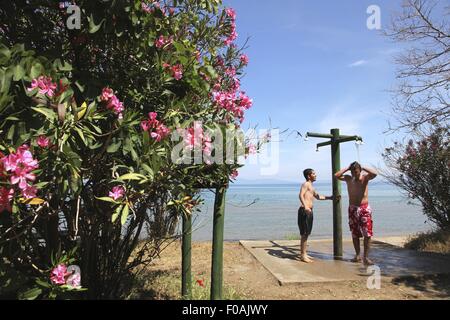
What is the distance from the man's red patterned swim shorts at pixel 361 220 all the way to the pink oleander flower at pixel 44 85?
525 cm

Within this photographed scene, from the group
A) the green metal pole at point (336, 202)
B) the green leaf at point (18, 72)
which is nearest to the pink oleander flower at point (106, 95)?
the green leaf at point (18, 72)

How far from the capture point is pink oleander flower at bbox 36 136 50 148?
189 centimetres

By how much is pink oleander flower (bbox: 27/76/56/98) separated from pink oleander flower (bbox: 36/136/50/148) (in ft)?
0.81

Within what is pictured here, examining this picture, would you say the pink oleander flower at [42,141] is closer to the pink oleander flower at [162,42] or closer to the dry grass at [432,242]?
the pink oleander flower at [162,42]

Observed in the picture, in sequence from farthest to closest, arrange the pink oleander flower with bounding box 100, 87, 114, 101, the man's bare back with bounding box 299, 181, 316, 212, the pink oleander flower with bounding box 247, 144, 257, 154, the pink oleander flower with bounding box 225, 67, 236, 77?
the man's bare back with bounding box 299, 181, 316, 212 < the pink oleander flower with bounding box 225, 67, 236, 77 < the pink oleander flower with bounding box 247, 144, 257, 154 < the pink oleander flower with bounding box 100, 87, 114, 101

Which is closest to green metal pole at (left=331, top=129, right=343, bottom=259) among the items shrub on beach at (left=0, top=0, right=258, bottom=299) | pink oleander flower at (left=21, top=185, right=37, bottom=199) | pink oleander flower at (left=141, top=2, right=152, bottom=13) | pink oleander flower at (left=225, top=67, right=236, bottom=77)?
pink oleander flower at (left=225, top=67, right=236, bottom=77)

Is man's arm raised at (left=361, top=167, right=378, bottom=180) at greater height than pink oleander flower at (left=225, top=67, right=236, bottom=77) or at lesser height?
lesser

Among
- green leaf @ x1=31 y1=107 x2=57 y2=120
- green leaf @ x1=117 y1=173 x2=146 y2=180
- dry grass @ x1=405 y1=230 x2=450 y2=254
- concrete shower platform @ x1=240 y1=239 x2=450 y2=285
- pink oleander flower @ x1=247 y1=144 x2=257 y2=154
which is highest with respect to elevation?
green leaf @ x1=31 y1=107 x2=57 y2=120

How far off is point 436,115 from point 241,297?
4.43 meters

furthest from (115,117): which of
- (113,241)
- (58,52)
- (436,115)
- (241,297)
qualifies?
(436,115)

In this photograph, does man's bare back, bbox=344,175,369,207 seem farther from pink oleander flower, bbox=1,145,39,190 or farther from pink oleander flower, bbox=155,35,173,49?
pink oleander flower, bbox=1,145,39,190

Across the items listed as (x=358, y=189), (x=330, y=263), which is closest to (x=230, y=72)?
(x=358, y=189)

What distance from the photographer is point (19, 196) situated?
183 cm
